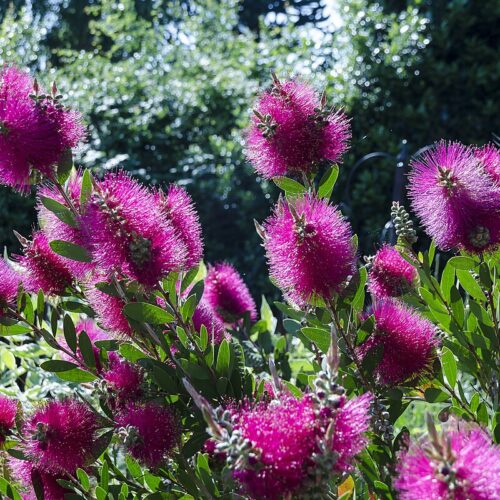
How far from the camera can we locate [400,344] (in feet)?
3.77

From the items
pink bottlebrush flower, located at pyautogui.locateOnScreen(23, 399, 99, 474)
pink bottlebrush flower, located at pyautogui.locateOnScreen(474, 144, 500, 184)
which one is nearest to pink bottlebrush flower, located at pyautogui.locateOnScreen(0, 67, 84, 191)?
pink bottlebrush flower, located at pyautogui.locateOnScreen(23, 399, 99, 474)

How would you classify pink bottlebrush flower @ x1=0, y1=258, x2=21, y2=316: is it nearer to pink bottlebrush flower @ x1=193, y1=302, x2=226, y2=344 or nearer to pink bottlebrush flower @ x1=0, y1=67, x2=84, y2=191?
pink bottlebrush flower @ x1=0, y1=67, x2=84, y2=191

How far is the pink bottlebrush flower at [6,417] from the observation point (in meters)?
1.29

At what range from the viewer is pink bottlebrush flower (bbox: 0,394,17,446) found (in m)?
1.29

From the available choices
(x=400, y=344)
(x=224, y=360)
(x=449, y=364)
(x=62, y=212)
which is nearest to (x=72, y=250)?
(x=62, y=212)

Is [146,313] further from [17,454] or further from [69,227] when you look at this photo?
[17,454]

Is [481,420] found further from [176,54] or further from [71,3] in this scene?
[71,3]

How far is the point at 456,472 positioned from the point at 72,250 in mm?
709

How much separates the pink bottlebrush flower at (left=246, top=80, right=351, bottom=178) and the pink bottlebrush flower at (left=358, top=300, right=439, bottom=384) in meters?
0.28

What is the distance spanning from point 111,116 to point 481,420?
5.18m

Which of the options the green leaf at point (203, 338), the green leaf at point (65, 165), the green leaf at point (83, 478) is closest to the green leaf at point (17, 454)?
the green leaf at point (83, 478)

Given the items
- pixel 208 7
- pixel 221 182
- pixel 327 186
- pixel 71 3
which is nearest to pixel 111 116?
pixel 221 182

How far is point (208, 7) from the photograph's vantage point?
25.2 feet

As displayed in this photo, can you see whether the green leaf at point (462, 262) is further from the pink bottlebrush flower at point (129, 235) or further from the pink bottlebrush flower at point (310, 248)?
the pink bottlebrush flower at point (129, 235)
